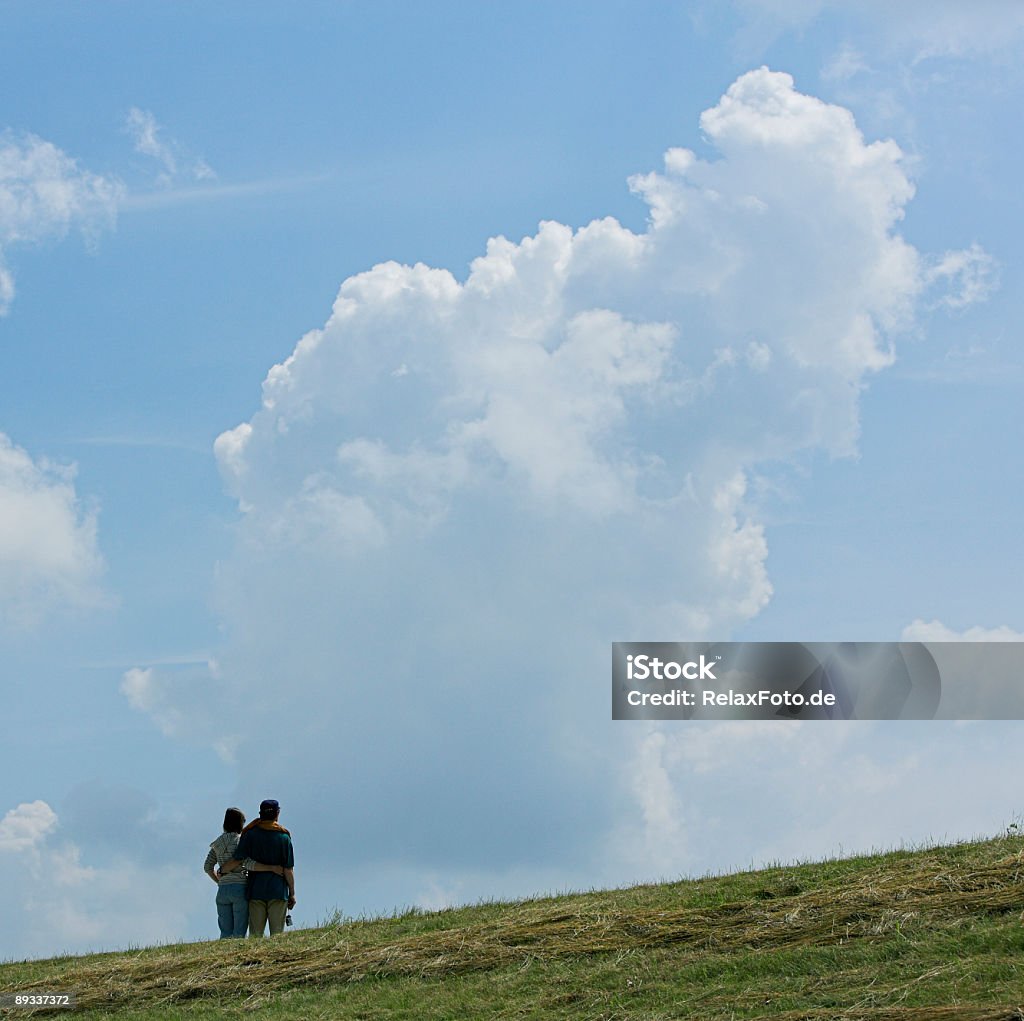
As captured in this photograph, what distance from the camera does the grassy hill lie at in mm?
9680

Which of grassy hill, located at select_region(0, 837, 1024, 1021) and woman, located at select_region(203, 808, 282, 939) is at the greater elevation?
woman, located at select_region(203, 808, 282, 939)

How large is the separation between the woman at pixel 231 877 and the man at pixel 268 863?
7 centimetres

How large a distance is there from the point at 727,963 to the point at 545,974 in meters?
1.59

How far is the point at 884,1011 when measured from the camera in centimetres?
897

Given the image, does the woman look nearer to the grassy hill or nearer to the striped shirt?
the striped shirt

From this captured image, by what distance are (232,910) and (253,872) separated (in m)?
0.57

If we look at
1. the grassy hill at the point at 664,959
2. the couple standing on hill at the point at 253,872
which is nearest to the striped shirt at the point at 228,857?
the couple standing on hill at the point at 253,872

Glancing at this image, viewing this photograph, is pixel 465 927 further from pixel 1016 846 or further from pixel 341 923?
pixel 1016 846

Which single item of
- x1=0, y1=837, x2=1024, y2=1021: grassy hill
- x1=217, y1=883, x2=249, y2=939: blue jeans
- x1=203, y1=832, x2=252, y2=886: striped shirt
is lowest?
x1=0, y1=837, x2=1024, y2=1021: grassy hill

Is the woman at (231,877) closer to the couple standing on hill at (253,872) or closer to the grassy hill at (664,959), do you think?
the couple standing on hill at (253,872)

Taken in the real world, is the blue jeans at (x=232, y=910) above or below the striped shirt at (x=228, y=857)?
below

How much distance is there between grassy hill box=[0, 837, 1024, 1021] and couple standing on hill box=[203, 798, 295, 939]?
1.62 m

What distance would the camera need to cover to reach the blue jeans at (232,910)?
16.4 metres

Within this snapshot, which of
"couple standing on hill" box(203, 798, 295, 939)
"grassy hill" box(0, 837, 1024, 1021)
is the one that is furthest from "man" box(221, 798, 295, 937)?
"grassy hill" box(0, 837, 1024, 1021)
